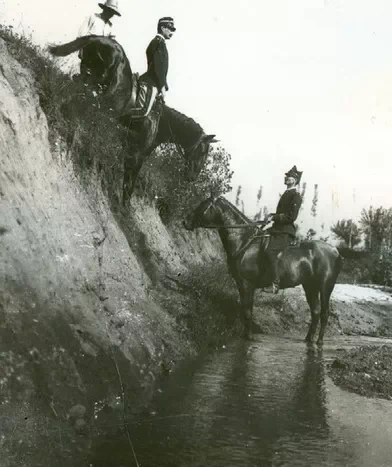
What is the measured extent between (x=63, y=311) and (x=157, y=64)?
586 cm

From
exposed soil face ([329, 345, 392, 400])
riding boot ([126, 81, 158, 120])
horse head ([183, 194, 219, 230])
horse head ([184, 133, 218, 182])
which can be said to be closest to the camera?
exposed soil face ([329, 345, 392, 400])

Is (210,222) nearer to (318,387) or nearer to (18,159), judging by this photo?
(318,387)

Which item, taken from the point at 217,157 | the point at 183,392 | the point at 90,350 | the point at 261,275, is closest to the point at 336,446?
the point at 183,392

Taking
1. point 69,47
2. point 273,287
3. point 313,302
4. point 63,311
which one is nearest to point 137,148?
point 69,47

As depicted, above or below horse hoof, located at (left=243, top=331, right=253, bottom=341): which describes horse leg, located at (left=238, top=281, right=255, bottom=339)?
above

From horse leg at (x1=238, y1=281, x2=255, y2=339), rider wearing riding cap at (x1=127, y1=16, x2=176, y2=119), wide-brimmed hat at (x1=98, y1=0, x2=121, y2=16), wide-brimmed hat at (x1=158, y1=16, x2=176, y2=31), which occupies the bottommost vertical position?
horse leg at (x1=238, y1=281, x2=255, y2=339)

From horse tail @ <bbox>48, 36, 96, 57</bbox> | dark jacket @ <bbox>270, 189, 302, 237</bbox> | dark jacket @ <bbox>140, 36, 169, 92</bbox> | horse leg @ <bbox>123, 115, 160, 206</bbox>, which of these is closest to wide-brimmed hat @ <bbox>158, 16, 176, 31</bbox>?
dark jacket @ <bbox>140, 36, 169, 92</bbox>

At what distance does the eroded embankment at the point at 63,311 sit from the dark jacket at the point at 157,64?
2504mm

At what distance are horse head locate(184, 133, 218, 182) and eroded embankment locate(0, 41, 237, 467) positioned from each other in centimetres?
187

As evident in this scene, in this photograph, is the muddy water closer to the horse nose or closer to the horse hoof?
the horse hoof

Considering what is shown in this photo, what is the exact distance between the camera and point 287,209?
11.9 meters

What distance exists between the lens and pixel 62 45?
9.46 meters

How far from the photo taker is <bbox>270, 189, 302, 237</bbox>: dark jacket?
39.1 ft

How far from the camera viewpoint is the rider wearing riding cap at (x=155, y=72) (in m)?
10.2
